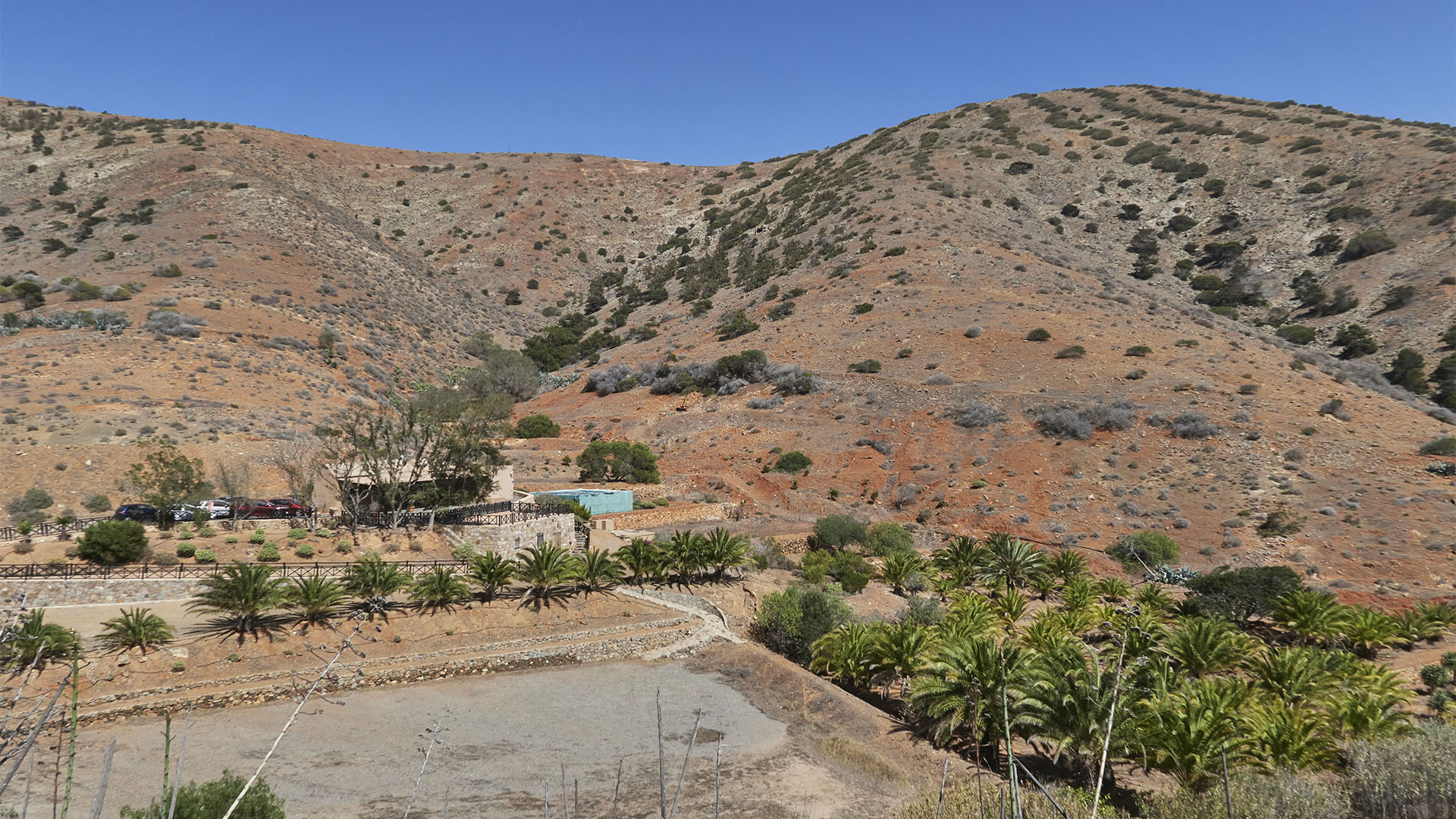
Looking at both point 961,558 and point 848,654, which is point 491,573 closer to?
point 848,654

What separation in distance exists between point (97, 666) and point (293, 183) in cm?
8439

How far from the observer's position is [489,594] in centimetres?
2269

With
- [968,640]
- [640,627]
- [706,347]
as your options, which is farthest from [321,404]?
[968,640]

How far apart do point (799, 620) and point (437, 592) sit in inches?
440

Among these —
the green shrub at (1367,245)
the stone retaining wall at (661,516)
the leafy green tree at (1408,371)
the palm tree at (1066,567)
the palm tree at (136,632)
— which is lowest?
the palm tree at (1066,567)

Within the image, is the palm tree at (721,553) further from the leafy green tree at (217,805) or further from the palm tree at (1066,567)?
the leafy green tree at (217,805)

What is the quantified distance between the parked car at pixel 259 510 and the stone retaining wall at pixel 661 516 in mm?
13840

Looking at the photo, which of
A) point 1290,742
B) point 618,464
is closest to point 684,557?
point 1290,742

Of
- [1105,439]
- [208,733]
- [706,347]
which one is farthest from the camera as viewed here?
[706,347]

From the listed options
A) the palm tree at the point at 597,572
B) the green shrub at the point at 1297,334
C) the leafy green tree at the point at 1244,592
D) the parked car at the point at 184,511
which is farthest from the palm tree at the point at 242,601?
the green shrub at the point at 1297,334

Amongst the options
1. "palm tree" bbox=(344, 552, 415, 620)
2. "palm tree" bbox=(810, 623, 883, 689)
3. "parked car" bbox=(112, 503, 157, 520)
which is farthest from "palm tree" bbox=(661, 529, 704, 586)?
"parked car" bbox=(112, 503, 157, 520)

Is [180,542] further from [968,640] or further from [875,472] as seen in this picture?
[875,472]

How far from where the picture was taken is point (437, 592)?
21.4 metres

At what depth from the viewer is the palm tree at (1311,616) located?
2112 cm
